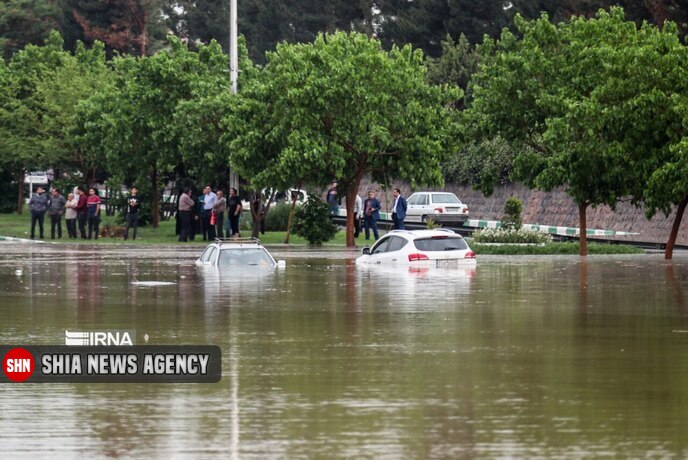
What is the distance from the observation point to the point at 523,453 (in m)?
12.0

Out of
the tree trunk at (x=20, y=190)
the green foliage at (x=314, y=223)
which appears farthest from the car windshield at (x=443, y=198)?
the tree trunk at (x=20, y=190)

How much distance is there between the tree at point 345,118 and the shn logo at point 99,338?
27683 mm

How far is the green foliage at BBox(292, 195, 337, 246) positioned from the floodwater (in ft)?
56.8

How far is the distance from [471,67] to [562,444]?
2558 inches

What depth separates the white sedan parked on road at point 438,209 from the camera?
62250mm

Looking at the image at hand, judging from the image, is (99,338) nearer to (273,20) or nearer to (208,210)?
(208,210)

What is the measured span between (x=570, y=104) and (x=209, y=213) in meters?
15.9

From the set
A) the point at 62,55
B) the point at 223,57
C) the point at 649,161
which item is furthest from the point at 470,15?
the point at 649,161

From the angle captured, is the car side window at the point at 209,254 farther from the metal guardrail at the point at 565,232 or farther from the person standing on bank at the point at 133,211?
the person standing on bank at the point at 133,211

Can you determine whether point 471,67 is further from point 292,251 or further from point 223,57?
point 292,251

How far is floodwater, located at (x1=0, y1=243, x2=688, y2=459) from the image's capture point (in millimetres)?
12586

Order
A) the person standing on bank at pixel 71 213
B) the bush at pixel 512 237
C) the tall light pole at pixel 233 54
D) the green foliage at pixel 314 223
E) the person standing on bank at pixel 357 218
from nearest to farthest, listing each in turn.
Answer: the bush at pixel 512 237 < the green foliage at pixel 314 223 < the tall light pole at pixel 233 54 < the person standing on bank at pixel 71 213 < the person standing on bank at pixel 357 218

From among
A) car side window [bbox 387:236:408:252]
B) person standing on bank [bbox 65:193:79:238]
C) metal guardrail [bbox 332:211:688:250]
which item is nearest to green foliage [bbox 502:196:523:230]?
metal guardrail [bbox 332:211:688:250]

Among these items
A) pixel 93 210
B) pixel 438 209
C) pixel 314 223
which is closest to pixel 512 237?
pixel 314 223
